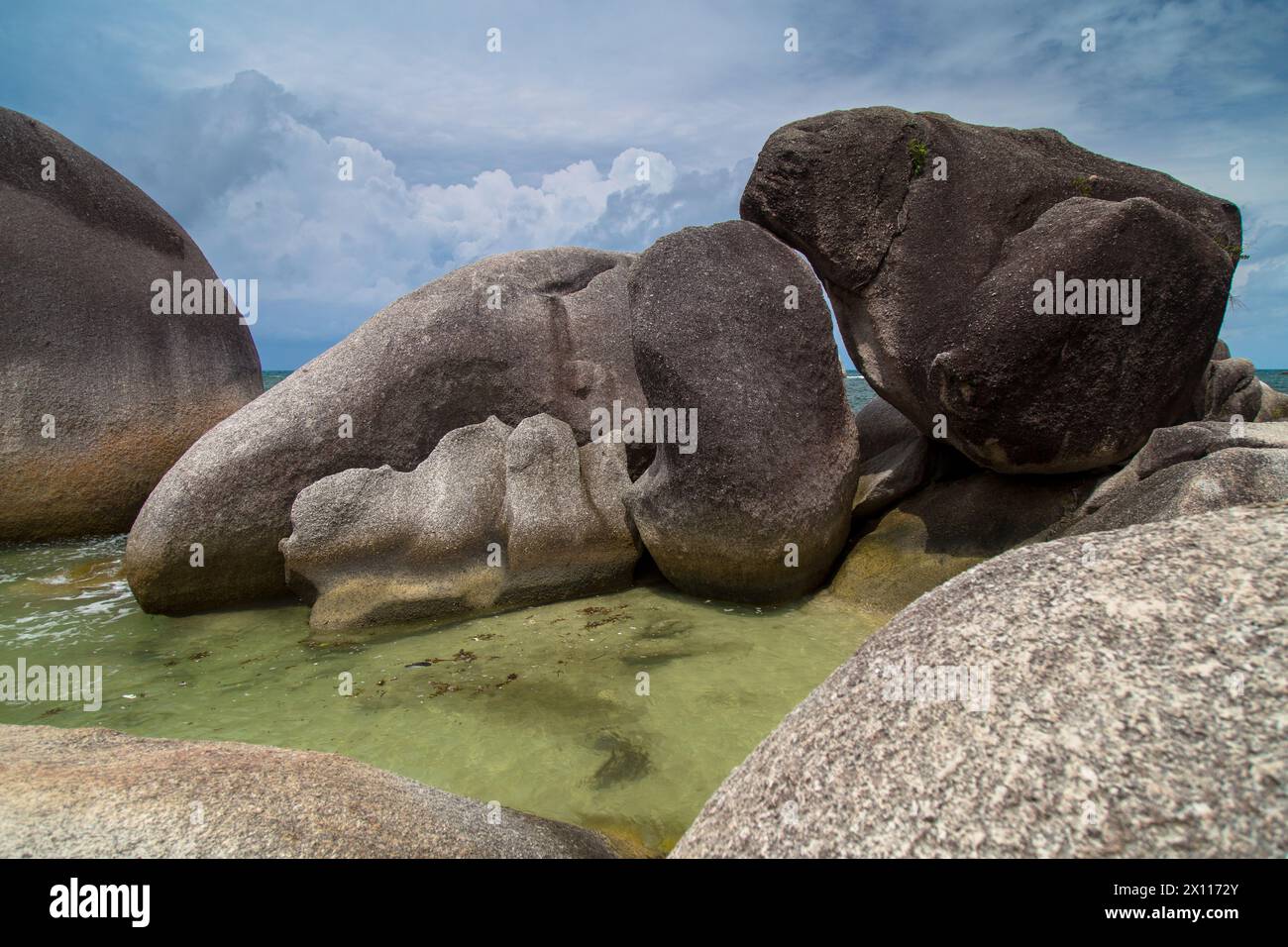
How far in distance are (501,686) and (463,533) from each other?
179cm

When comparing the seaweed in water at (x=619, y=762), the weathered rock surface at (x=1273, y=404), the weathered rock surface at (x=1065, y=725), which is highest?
the weathered rock surface at (x=1273, y=404)

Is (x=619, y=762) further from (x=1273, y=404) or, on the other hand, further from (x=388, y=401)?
(x=1273, y=404)

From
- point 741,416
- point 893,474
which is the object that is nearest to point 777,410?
point 741,416

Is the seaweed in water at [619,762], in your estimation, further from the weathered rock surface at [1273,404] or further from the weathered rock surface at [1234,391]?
the weathered rock surface at [1273,404]

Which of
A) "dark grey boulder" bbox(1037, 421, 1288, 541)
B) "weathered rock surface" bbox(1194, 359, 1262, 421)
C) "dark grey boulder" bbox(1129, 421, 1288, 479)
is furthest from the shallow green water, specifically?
"weathered rock surface" bbox(1194, 359, 1262, 421)

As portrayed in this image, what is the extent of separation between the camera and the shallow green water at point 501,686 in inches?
146

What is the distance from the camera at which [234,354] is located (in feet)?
33.1

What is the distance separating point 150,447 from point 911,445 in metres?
7.76

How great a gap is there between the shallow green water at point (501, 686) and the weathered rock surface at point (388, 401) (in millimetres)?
527

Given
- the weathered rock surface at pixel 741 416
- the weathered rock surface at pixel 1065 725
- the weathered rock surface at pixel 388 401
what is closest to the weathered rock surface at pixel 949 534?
the weathered rock surface at pixel 741 416

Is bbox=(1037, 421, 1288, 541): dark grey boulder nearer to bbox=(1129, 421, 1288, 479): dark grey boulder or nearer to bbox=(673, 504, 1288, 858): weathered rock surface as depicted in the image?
A: bbox=(1129, 421, 1288, 479): dark grey boulder

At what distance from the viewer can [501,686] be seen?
473 centimetres
